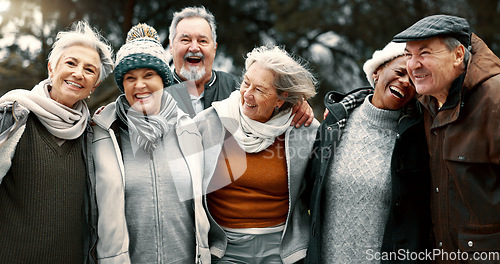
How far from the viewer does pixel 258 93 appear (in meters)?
2.55

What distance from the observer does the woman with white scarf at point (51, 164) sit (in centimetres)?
206

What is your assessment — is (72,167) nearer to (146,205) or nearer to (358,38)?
(146,205)

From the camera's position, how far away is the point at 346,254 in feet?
7.96

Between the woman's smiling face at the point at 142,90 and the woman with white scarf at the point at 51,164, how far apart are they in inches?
7.1

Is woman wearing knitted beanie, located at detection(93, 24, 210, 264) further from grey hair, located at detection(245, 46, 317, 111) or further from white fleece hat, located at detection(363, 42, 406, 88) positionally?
white fleece hat, located at detection(363, 42, 406, 88)

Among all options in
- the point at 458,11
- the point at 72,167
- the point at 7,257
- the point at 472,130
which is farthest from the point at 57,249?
the point at 458,11

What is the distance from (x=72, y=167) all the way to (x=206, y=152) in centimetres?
71

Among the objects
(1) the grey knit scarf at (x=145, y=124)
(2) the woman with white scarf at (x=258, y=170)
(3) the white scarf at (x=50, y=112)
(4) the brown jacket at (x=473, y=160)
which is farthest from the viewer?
(2) the woman with white scarf at (x=258, y=170)

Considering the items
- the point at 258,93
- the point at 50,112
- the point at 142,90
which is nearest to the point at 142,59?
the point at 142,90

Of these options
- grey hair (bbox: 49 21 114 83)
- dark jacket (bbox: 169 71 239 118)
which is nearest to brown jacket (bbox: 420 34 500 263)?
dark jacket (bbox: 169 71 239 118)

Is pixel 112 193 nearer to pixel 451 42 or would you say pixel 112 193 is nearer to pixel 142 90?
pixel 142 90

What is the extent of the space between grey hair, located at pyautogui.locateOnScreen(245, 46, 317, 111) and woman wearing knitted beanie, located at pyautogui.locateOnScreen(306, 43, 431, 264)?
0.23m

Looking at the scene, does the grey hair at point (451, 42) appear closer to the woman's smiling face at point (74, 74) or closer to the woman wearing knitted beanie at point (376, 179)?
the woman wearing knitted beanie at point (376, 179)

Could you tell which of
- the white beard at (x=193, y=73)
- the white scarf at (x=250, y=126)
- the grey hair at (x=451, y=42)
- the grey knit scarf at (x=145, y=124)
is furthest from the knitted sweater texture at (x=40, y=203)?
the grey hair at (x=451, y=42)
